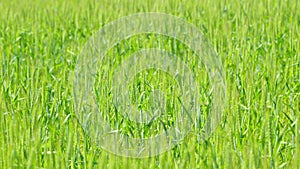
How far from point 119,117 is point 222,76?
740mm

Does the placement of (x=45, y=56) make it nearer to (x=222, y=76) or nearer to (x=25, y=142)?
(x=222, y=76)

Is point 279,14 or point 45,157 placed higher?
point 279,14

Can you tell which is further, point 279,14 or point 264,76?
point 279,14

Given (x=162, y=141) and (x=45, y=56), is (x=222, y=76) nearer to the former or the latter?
(x=162, y=141)

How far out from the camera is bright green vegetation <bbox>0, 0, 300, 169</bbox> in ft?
6.07

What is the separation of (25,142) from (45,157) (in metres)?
0.13

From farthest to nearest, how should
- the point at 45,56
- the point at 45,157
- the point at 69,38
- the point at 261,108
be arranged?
the point at 69,38
the point at 45,56
the point at 261,108
the point at 45,157

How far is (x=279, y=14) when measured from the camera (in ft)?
15.0

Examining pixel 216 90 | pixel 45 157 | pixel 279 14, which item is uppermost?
pixel 279 14

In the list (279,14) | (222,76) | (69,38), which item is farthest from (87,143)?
(279,14)

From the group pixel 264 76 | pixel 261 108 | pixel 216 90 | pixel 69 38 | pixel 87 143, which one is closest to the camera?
pixel 87 143

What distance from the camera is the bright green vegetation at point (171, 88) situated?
185 centimetres

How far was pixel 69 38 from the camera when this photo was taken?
173 inches

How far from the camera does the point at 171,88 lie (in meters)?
2.79
